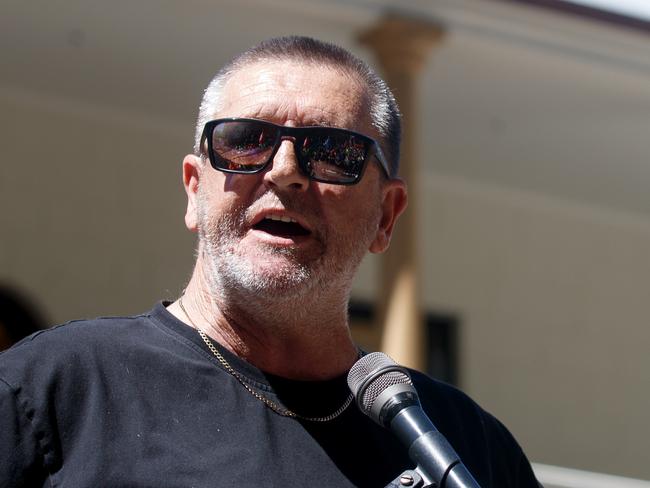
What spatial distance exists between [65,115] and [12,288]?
1.54 metres

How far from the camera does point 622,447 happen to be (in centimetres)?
1337

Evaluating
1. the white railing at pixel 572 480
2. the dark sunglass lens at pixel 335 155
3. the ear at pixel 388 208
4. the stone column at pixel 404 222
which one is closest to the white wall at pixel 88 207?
the stone column at pixel 404 222

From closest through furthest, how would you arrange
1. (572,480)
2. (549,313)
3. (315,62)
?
(315,62) < (572,480) < (549,313)

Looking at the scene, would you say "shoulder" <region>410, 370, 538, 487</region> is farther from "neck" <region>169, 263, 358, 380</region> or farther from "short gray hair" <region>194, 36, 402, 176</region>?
"short gray hair" <region>194, 36, 402, 176</region>

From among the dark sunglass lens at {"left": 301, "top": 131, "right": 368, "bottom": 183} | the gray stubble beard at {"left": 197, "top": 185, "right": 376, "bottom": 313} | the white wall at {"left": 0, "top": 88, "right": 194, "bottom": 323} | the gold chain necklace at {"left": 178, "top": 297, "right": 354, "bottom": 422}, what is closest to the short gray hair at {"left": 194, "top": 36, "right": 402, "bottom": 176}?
the dark sunglass lens at {"left": 301, "top": 131, "right": 368, "bottom": 183}

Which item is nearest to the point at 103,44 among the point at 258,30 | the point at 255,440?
the point at 258,30

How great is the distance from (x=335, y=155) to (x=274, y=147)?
15 cm

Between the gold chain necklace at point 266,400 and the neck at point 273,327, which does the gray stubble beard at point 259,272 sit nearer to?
the neck at point 273,327

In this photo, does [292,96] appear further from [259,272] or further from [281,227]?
[259,272]

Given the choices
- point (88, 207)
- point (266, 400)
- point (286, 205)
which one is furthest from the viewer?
point (88, 207)

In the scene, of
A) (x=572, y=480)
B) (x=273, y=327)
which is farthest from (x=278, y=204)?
(x=572, y=480)

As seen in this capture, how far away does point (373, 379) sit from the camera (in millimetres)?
2432

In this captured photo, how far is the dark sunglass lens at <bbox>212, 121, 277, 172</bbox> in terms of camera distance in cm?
280

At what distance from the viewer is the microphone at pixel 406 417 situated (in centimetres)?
225
